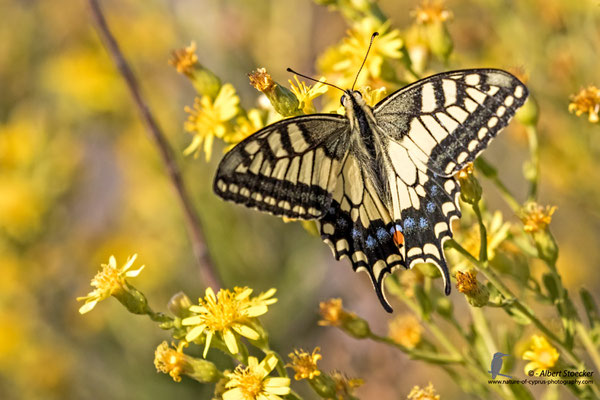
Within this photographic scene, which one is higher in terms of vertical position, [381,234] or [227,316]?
[381,234]

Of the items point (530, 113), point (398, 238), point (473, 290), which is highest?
point (530, 113)

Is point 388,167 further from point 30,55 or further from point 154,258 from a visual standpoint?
point 30,55

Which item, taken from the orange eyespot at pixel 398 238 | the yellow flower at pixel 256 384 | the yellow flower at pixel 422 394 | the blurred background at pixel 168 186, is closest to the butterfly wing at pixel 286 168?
the orange eyespot at pixel 398 238

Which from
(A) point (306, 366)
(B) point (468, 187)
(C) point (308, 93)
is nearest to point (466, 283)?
(B) point (468, 187)

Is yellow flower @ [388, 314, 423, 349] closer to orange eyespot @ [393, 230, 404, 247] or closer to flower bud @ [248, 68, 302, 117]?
orange eyespot @ [393, 230, 404, 247]

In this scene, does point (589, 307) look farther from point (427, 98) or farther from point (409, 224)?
point (427, 98)

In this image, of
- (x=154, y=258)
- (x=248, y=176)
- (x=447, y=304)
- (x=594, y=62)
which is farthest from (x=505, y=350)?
(x=154, y=258)
